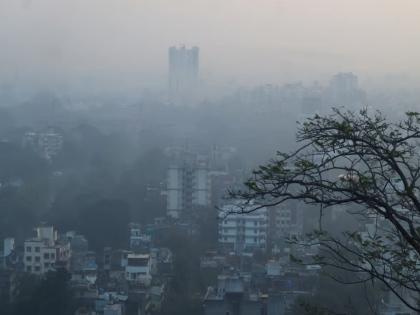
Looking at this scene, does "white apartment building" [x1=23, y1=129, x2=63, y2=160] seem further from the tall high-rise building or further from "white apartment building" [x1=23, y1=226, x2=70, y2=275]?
"white apartment building" [x1=23, y1=226, x2=70, y2=275]

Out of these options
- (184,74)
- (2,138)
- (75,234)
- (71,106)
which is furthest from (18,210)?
(71,106)

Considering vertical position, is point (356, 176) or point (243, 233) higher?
point (356, 176)

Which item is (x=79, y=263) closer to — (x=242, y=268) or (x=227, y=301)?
(x=242, y=268)

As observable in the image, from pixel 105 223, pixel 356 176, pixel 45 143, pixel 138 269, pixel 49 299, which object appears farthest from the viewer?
pixel 45 143

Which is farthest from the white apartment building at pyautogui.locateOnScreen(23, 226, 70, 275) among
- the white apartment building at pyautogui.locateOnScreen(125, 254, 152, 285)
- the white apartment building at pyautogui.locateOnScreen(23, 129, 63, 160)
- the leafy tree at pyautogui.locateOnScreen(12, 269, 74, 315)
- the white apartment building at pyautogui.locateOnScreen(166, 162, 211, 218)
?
the white apartment building at pyautogui.locateOnScreen(23, 129, 63, 160)

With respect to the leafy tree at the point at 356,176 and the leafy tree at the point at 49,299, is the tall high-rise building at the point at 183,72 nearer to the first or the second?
the leafy tree at the point at 49,299

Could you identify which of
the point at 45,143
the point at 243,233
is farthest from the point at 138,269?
the point at 45,143

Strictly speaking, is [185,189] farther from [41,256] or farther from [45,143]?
[45,143]
